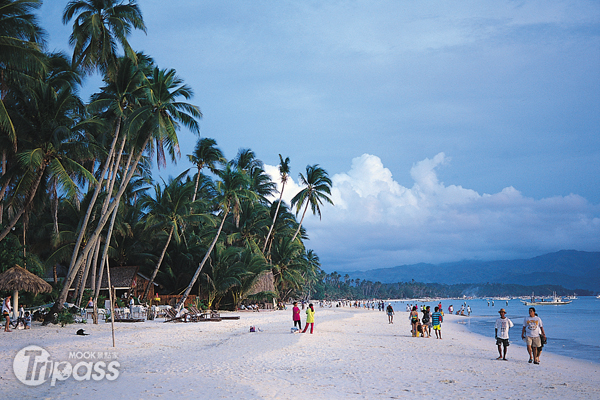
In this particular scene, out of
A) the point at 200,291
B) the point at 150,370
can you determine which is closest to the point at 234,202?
the point at 200,291

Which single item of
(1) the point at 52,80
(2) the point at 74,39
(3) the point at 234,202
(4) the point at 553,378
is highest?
(2) the point at 74,39

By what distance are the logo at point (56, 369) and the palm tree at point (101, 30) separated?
14.2 meters

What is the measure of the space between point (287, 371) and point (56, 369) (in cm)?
431

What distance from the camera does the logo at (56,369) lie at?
7691mm

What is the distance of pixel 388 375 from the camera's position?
28.7 feet

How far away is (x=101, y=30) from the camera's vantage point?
20.3 m

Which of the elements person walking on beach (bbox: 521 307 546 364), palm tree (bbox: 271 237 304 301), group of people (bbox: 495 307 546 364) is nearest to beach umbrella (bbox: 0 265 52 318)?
group of people (bbox: 495 307 546 364)

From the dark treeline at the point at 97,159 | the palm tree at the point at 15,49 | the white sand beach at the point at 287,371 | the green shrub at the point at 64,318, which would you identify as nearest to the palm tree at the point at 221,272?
the dark treeline at the point at 97,159

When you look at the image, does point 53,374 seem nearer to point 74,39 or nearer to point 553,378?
point 553,378

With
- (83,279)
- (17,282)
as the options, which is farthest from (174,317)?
(17,282)

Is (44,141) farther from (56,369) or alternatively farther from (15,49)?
(56,369)

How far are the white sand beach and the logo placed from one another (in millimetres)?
192

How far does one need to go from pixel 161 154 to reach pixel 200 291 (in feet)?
43.8

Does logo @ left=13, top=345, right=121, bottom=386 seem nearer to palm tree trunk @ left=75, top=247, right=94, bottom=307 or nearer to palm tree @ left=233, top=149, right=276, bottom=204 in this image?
palm tree trunk @ left=75, top=247, right=94, bottom=307
